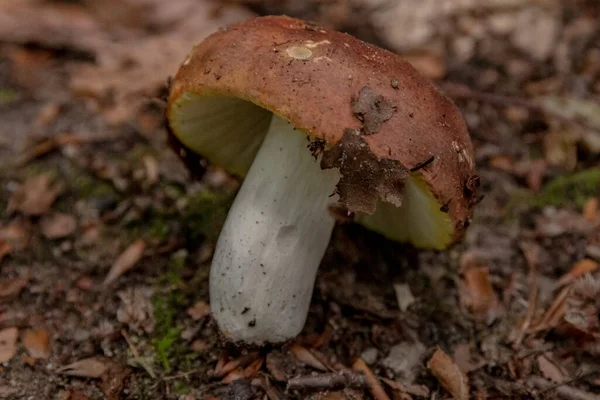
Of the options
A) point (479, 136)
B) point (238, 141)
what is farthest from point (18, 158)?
point (479, 136)

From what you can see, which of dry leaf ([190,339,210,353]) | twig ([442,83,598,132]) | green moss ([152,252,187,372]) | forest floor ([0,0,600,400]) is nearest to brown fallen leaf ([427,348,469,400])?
forest floor ([0,0,600,400])

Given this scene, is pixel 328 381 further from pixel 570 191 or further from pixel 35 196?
pixel 570 191

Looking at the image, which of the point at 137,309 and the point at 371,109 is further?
the point at 137,309

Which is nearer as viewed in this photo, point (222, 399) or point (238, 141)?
point (222, 399)

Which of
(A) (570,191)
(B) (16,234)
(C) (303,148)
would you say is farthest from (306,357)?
(A) (570,191)

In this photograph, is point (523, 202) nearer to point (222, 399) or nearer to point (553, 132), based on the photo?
point (553, 132)

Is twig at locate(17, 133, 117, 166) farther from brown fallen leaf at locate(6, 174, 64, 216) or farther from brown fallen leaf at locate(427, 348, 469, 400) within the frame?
brown fallen leaf at locate(427, 348, 469, 400)
